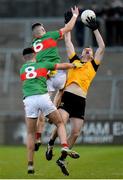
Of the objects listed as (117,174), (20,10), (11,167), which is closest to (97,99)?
(20,10)

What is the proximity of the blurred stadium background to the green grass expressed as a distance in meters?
3.95

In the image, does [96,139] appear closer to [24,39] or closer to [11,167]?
[24,39]

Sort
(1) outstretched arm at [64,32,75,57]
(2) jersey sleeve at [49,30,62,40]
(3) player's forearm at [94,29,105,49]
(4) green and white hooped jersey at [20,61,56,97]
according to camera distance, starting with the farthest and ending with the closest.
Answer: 1. (3) player's forearm at [94,29,105,49]
2. (1) outstretched arm at [64,32,75,57]
3. (2) jersey sleeve at [49,30,62,40]
4. (4) green and white hooped jersey at [20,61,56,97]

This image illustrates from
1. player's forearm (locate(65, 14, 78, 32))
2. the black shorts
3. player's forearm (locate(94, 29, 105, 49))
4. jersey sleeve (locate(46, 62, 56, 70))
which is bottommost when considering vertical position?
the black shorts

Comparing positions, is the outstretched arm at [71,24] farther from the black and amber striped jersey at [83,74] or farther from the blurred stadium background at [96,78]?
the blurred stadium background at [96,78]

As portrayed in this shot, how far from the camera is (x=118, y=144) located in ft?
89.5

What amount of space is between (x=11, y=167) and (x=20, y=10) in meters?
15.6

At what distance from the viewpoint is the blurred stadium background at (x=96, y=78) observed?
27.6 m

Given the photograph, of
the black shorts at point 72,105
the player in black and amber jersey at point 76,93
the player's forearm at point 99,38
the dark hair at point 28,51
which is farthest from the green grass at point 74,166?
the player's forearm at point 99,38

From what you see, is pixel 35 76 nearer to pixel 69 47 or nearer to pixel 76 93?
pixel 76 93

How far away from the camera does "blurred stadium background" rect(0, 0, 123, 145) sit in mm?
27641

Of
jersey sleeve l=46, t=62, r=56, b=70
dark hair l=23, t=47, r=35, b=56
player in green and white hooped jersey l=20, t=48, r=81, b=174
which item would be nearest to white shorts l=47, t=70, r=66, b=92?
player in green and white hooped jersey l=20, t=48, r=81, b=174

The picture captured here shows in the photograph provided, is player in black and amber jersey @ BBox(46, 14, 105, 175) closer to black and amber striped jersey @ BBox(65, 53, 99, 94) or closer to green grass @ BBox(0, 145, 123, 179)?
black and amber striped jersey @ BBox(65, 53, 99, 94)

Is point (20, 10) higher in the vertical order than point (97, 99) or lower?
higher
